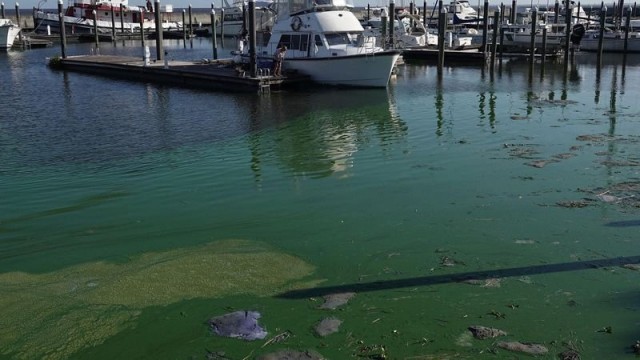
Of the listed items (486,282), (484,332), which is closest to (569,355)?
(484,332)

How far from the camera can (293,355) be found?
20.0 feet

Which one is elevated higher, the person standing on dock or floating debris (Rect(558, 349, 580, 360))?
the person standing on dock

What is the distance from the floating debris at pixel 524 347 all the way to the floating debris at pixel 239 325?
2.35 meters

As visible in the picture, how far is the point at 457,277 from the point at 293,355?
2.62m

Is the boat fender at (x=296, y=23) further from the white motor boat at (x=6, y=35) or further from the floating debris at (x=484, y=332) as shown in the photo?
the white motor boat at (x=6, y=35)

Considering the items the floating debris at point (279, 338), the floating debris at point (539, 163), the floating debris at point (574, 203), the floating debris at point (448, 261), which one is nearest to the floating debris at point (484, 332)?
the floating debris at point (448, 261)

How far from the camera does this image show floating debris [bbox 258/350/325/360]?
606cm

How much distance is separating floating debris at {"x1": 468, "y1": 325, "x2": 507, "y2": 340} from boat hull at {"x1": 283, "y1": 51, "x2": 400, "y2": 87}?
2031cm

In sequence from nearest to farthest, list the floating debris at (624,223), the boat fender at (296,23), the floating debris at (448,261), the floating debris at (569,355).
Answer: the floating debris at (569,355) → the floating debris at (448,261) → the floating debris at (624,223) → the boat fender at (296,23)

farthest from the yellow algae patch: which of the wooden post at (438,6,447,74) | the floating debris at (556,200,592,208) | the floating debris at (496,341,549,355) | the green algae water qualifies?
the wooden post at (438,6,447,74)

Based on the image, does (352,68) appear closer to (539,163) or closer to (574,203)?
(539,163)

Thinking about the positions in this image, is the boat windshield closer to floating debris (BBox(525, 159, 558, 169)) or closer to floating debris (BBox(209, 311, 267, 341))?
floating debris (BBox(525, 159, 558, 169))

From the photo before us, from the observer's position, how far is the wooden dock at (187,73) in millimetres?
25797

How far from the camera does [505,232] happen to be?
9398 millimetres
